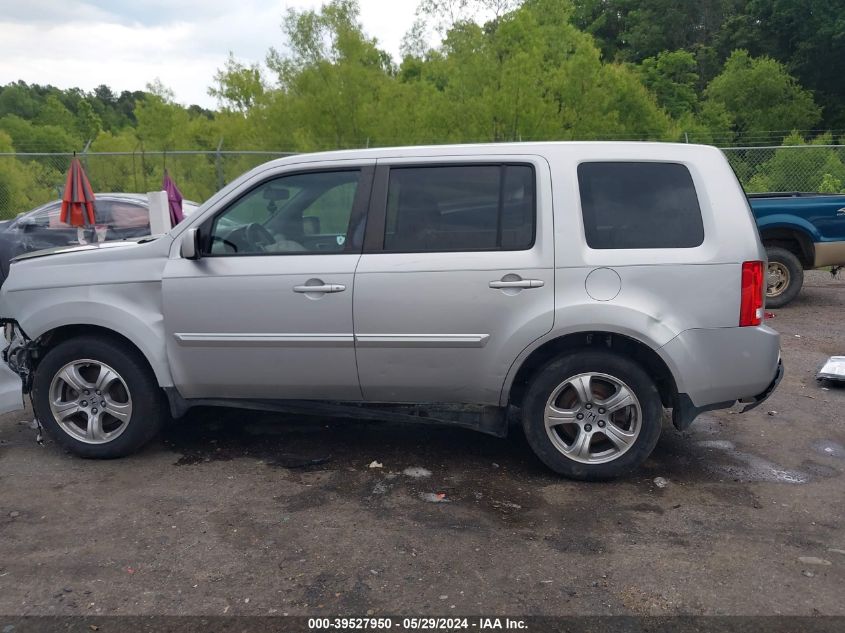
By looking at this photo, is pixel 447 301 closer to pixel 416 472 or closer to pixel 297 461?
pixel 416 472

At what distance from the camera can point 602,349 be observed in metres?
4.32

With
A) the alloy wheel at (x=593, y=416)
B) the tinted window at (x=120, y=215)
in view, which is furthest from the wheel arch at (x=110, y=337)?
the tinted window at (x=120, y=215)

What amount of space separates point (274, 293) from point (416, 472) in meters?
1.37

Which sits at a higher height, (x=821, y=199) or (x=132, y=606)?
(x=821, y=199)

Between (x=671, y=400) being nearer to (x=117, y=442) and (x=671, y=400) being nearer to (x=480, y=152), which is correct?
(x=480, y=152)

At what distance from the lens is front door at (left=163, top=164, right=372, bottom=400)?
440 cm

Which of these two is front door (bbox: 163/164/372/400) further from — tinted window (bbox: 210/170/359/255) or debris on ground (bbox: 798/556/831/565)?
debris on ground (bbox: 798/556/831/565)

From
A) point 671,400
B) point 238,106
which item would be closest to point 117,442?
point 671,400

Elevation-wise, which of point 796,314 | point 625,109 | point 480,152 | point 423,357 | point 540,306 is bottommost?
point 796,314

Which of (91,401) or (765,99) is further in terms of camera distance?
(765,99)

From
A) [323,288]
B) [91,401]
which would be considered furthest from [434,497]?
[91,401]

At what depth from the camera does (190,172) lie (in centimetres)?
2083

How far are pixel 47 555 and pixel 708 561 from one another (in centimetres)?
309

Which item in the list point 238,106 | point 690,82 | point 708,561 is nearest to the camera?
point 708,561
